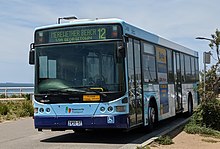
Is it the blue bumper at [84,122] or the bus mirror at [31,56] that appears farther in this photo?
the bus mirror at [31,56]

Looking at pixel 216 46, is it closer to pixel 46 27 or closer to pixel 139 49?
pixel 139 49

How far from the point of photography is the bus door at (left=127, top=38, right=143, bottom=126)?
11.3 m

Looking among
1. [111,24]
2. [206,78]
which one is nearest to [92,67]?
[111,24]

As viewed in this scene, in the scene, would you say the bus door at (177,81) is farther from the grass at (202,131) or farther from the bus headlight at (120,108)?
the bus headlight at (120,108)

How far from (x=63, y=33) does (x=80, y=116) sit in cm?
246

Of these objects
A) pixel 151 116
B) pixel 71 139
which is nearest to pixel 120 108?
pixel 71 139

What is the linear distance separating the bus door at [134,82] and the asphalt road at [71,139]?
0.74m

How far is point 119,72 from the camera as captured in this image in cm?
1077

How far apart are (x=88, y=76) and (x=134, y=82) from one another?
1.49m

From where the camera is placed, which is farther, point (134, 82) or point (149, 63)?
point (149, 63)

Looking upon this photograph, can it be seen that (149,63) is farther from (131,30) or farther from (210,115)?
(210,115)

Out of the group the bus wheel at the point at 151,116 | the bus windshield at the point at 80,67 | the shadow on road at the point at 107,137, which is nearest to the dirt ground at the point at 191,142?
the shadow on road at the point at 107,137

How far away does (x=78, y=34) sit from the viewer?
11.3m

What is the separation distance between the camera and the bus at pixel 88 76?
35.4ft
